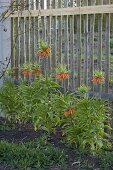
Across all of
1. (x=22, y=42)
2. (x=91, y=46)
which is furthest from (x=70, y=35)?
(x=22, y=42)

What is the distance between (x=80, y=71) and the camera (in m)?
6.22

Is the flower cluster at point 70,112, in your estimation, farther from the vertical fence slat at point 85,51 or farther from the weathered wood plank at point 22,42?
the weathered wood plank at point 22,42

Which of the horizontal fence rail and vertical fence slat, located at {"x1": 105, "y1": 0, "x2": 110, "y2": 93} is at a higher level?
the horizontal fence rail

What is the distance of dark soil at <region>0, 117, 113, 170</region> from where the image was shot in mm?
4843

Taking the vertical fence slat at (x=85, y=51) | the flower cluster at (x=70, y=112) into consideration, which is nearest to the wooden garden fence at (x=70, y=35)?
the vertical fence slat at (x=85, y=51)

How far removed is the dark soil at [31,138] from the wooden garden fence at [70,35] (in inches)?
32.9

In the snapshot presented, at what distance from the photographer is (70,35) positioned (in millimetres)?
6363

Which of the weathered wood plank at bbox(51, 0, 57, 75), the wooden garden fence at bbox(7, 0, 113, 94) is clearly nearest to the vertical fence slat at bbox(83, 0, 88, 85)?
the wooden garden fence at bbox(7, 0, 113, 94)

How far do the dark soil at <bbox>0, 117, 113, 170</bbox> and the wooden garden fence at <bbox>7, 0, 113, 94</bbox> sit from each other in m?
0.83

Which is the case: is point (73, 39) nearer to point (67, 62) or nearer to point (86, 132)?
point (67, 62)

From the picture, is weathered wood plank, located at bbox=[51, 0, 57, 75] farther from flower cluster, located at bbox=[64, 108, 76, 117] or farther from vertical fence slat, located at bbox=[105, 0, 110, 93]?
flower cluster, located at bbox=[64, 108, 76, 117]

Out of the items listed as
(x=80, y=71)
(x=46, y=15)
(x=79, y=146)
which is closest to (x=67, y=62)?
(x=80, y=71)

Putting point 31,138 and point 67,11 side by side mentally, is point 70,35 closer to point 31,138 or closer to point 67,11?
point 67,11

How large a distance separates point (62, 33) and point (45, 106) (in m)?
1.30
